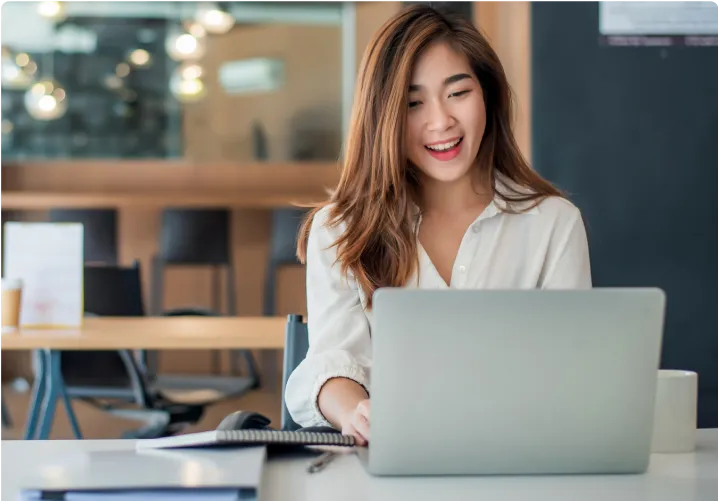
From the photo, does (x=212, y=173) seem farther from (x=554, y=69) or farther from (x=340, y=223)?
(x=340, y=223)

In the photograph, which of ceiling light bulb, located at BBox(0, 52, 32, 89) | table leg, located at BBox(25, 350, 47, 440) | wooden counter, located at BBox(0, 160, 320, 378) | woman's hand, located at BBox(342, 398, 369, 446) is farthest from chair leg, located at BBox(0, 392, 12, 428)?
woman's hand, located at BBox(342, 398, 369, 446)

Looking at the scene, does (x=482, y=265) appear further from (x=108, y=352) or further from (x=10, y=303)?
(x=108, y=352)

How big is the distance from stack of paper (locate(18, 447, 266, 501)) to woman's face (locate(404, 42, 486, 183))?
85cm

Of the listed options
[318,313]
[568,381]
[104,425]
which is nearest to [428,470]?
[568,381]

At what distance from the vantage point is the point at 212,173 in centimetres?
688

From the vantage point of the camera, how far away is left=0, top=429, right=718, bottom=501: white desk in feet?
3.61

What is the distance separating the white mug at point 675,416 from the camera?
1339mm

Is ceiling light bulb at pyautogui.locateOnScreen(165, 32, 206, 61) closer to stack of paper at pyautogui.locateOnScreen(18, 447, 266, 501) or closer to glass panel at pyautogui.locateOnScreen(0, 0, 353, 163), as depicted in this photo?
glass panel at pyautogui.locateOnScreen(0, 0, 353, 163)

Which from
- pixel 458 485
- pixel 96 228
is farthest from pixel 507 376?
pixel 96 228

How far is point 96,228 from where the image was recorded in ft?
20.4

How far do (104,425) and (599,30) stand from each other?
3.03 meters

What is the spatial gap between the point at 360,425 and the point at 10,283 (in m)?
1.90

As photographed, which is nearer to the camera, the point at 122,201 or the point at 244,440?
the point at 244,440

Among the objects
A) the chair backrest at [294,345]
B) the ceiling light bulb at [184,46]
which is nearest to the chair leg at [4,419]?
the ceiling light bulb at [184,46]
